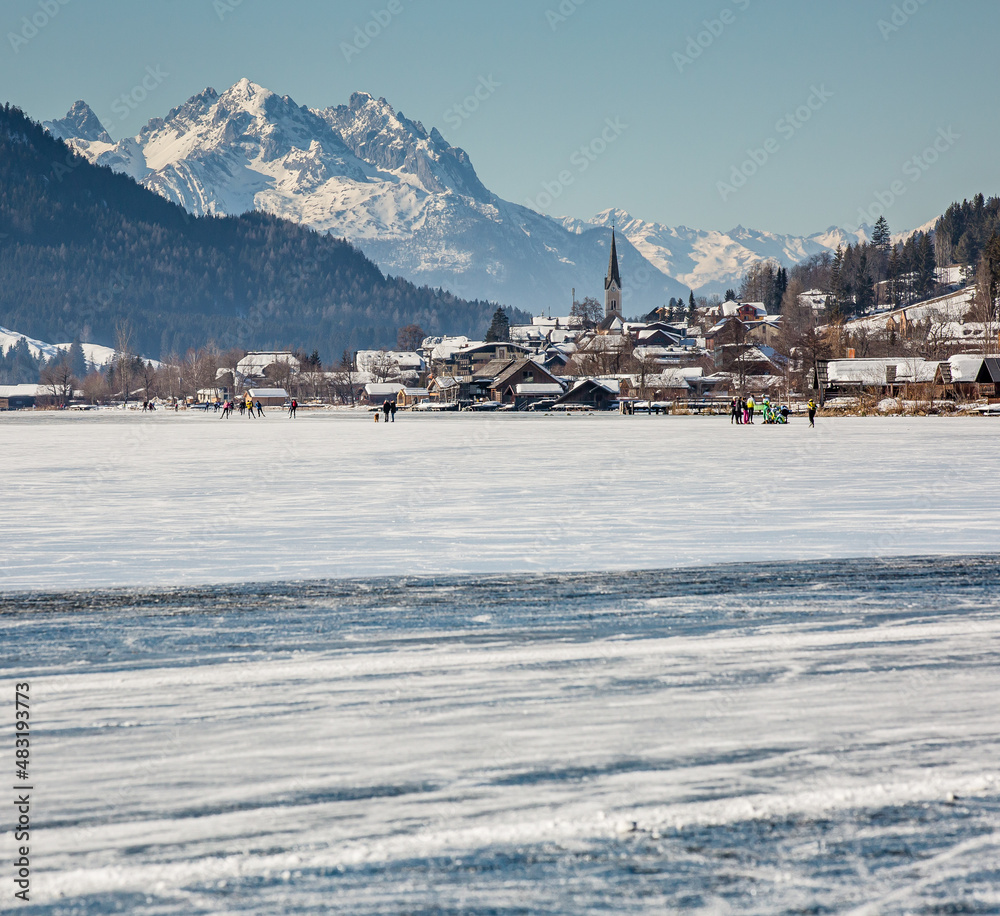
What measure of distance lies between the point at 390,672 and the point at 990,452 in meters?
21.6

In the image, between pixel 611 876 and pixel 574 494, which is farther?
pixel 574 494

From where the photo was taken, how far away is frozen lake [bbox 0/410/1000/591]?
853cm

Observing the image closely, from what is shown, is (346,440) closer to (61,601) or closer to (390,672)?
(61,601)

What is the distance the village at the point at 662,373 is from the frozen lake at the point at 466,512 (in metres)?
36.4

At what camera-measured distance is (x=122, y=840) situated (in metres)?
3.27

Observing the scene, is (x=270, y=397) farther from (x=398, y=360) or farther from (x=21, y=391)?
(x=21, y=391)

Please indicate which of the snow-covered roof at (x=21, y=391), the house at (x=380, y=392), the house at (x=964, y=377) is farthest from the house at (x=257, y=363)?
the house at (x=964, y=377)

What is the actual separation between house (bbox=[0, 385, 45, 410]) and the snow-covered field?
538ft

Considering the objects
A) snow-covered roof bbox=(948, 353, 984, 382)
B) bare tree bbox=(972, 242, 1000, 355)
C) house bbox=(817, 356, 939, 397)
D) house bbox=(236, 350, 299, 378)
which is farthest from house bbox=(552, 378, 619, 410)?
house bbox=(236, 350, 299, 378)

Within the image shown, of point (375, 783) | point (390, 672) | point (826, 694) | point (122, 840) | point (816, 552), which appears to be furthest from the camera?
point (816, 552)

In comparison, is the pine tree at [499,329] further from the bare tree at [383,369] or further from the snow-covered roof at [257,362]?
the snow-covered roof at [257,362]

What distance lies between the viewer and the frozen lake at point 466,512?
28.0 feet

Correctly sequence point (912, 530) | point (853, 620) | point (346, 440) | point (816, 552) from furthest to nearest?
point (346, 440) → point (912, 530) → point (816, 552) → point (853, 620)

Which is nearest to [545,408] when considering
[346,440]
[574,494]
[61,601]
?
[346,440]
